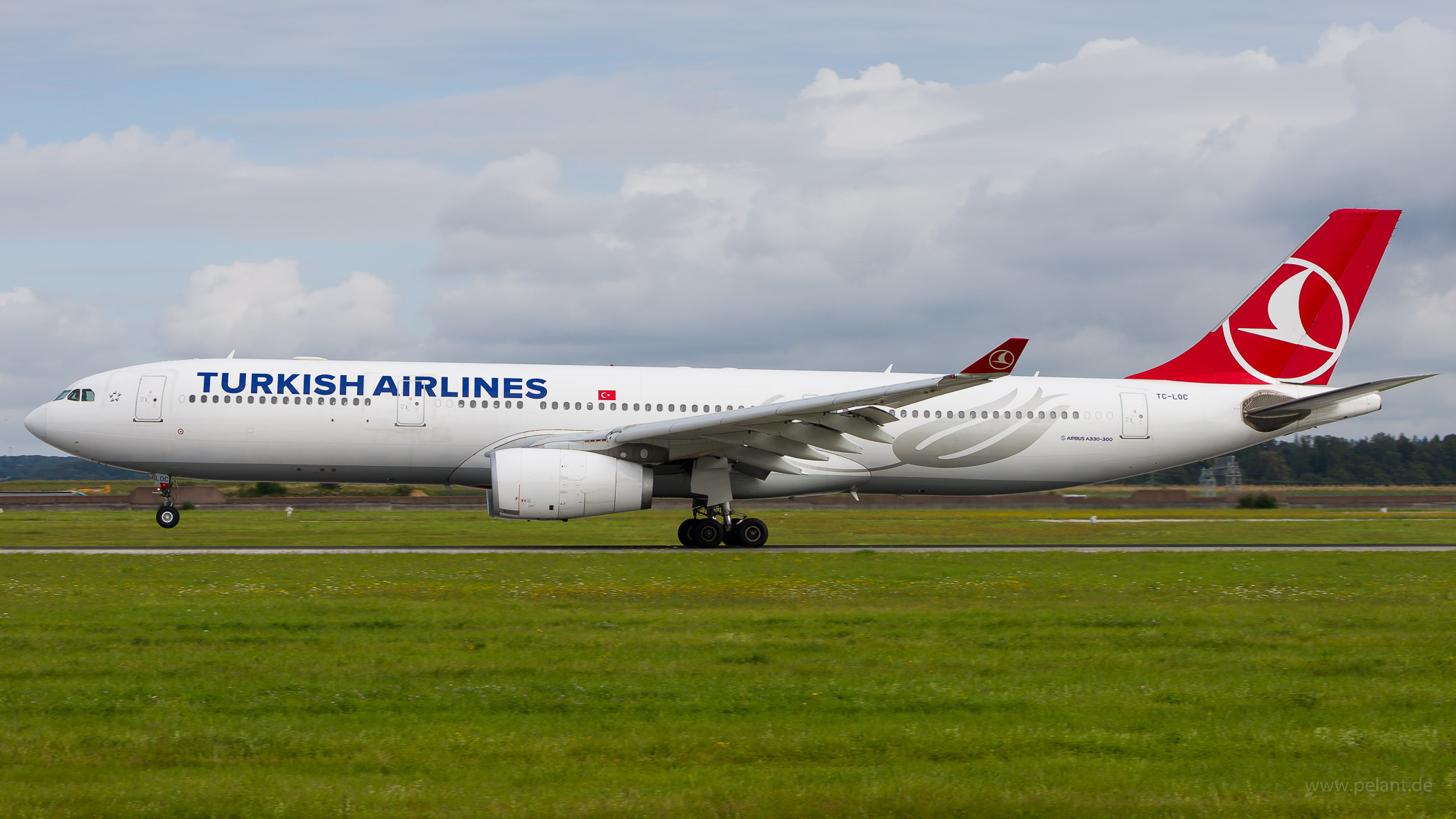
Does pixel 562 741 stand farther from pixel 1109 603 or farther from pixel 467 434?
pixel 467 434

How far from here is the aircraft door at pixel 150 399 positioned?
893 inches

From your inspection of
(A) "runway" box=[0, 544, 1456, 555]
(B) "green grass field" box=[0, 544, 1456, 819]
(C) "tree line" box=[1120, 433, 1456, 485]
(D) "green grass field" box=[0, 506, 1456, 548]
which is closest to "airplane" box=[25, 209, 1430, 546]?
(A) "runway" box=[0, 544, 1456, 555]

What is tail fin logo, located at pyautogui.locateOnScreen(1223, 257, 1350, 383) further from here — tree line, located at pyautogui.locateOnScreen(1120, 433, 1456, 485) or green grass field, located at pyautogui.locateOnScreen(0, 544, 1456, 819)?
tree line, located at pyautogui.locateOnScreen(1120, 433, 1456, 485)

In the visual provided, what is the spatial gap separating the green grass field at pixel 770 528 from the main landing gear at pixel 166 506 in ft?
1.36

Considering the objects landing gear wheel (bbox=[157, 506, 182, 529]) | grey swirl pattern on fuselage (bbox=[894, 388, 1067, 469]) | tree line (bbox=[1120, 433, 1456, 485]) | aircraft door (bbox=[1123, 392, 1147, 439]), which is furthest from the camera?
tree line (bbox=[1120, 433, 1456, 485])

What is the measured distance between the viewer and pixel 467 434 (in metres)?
22.8

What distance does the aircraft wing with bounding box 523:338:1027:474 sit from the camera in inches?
792

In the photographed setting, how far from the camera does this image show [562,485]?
20.8 meters

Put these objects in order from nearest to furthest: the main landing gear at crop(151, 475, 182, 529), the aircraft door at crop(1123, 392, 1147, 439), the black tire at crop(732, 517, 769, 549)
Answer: the black tire at crop(732, 517, 769, 549) < the main landing gear at crop(151, 475, 182, 529) < the aircraft door at crop(1123, 392, 1147, 439)

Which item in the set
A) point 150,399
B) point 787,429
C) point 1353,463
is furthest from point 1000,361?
point 1353,463

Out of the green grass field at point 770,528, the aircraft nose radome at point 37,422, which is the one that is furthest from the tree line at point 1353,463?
the aircraft nose radome at point 37,422

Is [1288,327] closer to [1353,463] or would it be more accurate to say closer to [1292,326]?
[1292,326]

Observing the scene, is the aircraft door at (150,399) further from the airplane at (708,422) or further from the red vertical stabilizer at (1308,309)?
the red vertical stabilizer at (1308,309)

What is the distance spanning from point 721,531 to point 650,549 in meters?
1.52
